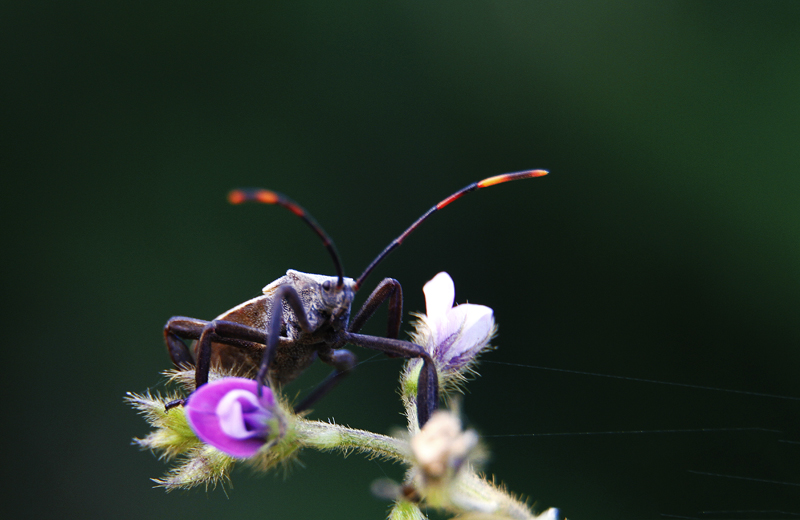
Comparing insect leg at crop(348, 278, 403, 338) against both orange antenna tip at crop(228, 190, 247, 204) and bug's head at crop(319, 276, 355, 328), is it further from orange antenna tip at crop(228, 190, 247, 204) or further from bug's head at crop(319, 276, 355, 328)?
orange antenna tip at crop(228, 190, 247, 204)

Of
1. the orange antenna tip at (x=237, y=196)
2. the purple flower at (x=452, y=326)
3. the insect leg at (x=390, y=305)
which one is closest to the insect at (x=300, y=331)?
the insect leg at (x=390, y=305)

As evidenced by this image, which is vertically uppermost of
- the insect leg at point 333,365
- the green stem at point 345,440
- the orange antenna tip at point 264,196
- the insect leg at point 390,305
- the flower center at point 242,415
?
the orange antenna tip at point 264,196

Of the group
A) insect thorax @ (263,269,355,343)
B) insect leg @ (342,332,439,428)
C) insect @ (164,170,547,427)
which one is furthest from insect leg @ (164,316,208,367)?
insect leg @ (342,332,439,428)

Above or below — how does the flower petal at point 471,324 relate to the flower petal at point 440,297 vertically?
below

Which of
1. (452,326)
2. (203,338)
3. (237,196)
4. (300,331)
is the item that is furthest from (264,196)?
(452,326)

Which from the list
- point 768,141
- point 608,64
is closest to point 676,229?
point 768,141

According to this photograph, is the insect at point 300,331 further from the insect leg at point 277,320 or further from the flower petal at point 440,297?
the flower petal at point 440,297

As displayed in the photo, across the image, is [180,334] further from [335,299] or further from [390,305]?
[390,305]
